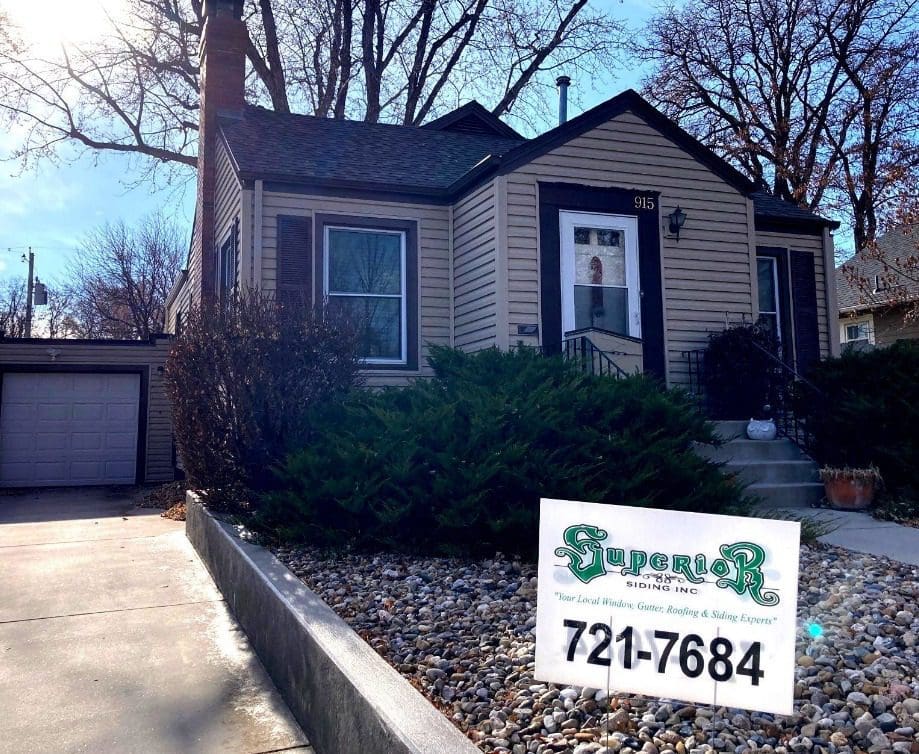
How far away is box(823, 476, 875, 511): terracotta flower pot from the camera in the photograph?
6543mm

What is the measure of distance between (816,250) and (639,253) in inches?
153

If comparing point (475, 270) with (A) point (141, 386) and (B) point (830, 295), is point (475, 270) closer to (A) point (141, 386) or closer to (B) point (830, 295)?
(B) point (830, 295)

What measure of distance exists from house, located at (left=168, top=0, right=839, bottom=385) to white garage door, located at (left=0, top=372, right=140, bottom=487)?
5.54m

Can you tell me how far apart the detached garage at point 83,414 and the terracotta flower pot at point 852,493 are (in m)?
11.3

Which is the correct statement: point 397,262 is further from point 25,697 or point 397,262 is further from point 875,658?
point 875,658

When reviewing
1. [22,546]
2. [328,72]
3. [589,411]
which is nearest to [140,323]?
[328,72]

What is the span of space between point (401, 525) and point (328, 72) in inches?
719

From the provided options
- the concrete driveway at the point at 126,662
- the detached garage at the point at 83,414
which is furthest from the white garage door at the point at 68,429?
the concrete driveway at the point at 126,662

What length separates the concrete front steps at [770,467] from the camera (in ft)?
22.3

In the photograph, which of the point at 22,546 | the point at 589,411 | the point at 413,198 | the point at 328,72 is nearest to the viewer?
the point at 589,411

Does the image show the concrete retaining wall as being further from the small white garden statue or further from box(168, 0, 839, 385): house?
the small white garden statue

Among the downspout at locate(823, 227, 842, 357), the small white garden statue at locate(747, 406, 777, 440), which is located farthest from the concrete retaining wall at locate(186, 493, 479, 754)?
the downspout at locate(823, 227, 842, 357)

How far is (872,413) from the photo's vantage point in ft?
22.6

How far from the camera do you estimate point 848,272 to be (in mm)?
14523
